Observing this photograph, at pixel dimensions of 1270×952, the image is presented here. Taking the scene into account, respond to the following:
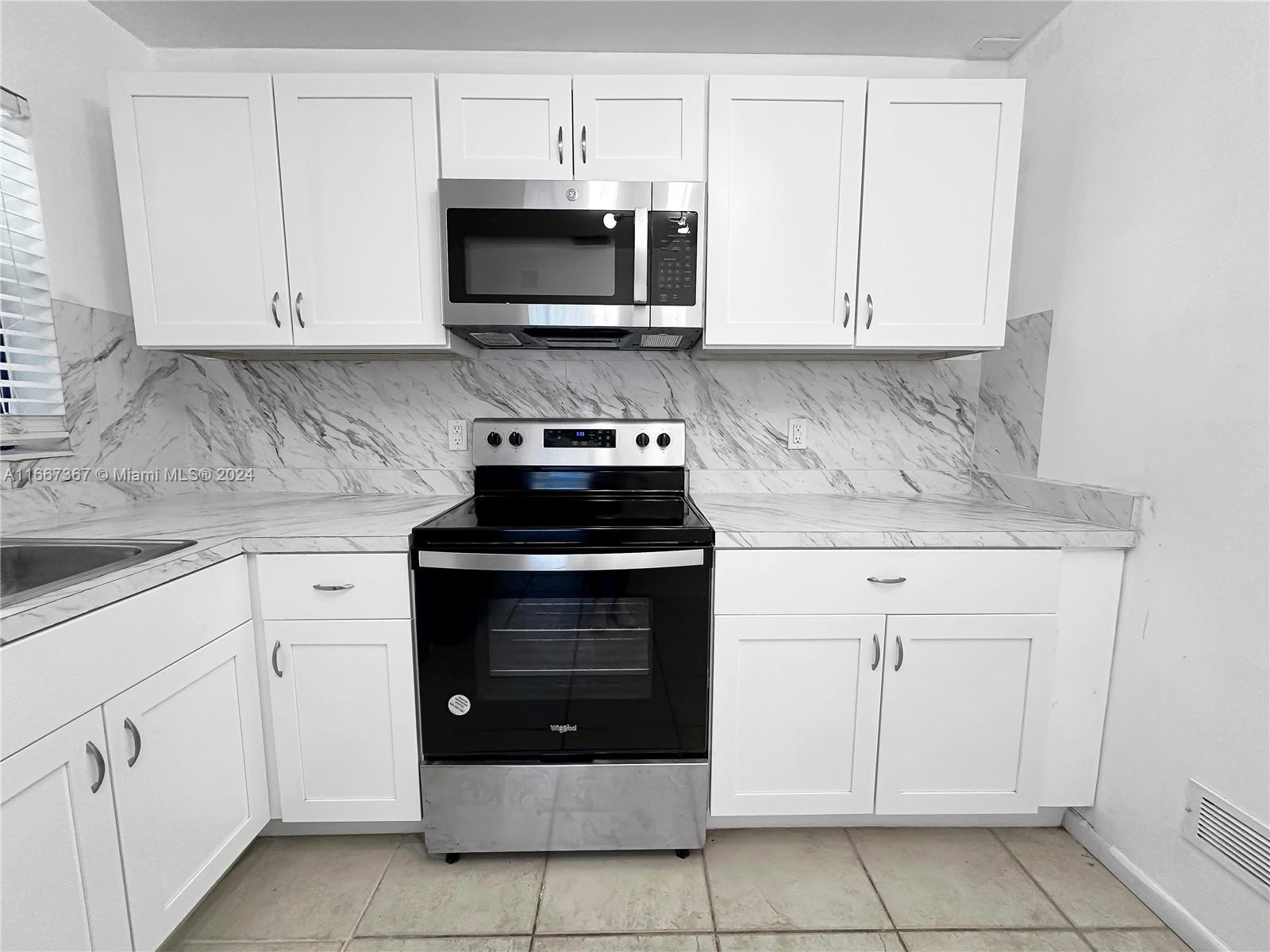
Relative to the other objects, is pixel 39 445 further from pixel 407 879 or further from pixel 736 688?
pixel 736 688

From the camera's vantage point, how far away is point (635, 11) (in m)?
1.66

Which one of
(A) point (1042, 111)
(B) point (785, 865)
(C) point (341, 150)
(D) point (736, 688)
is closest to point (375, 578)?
(D) point (736, 688)

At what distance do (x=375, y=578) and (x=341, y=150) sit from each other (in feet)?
3.92

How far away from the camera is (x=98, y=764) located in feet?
3.21

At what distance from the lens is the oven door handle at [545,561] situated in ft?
4.48

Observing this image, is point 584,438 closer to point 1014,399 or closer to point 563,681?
point 563,681

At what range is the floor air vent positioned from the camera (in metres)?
1.12

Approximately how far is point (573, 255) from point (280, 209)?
848 mm

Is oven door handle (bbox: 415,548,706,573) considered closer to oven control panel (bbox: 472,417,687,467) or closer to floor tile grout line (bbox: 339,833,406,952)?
oven control panel (bbox: 472,417,687,467)

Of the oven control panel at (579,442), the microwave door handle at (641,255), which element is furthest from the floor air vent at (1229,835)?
the microwave door handle at (641,255)

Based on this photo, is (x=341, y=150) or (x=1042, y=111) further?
(x=1042, y=111)

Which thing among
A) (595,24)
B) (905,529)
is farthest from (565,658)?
(595,24)

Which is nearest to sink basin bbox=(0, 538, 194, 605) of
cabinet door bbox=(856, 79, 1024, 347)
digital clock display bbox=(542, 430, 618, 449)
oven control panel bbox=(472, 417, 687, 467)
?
oven control panel bbox=(472, 417, 687, 467)

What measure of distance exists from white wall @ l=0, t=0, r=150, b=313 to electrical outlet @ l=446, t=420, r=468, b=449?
1.06m
